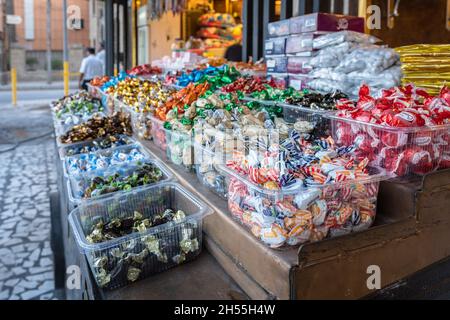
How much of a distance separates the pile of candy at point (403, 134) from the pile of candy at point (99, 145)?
1714mm

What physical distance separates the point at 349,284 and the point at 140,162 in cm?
139

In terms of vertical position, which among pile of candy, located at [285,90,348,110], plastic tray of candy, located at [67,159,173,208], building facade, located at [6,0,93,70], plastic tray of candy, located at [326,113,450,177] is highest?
building facade, located at [6,0,93,70]

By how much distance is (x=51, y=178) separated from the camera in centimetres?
511

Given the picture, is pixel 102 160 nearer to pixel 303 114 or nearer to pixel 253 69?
pixel 303 114

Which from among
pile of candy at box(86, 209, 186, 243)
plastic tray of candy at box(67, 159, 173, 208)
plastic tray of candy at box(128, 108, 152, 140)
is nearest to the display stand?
pile of candy at box(86, 209, 186, 243)

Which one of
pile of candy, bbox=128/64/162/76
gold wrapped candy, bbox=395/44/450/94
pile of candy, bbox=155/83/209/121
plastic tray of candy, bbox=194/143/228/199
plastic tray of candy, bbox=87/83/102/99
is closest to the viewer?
plastic tray of candy, bbox=194/143/228/199

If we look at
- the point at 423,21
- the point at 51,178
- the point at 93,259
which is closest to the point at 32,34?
the point at 51,178

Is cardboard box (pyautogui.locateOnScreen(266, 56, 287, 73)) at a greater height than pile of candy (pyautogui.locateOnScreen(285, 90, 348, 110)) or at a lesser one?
greater

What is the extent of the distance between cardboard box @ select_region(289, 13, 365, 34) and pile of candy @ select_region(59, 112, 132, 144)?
1379mm

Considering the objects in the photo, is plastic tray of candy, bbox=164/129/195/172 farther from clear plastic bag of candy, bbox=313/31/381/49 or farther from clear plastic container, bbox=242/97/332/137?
clear plastic bag of candy, bbox=313/31/381/49

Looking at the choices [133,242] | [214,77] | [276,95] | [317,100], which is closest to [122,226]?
[133,242]

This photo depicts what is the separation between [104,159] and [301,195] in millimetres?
1514

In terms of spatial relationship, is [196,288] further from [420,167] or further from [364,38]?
[364,38]

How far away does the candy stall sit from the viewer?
1.25 metres
